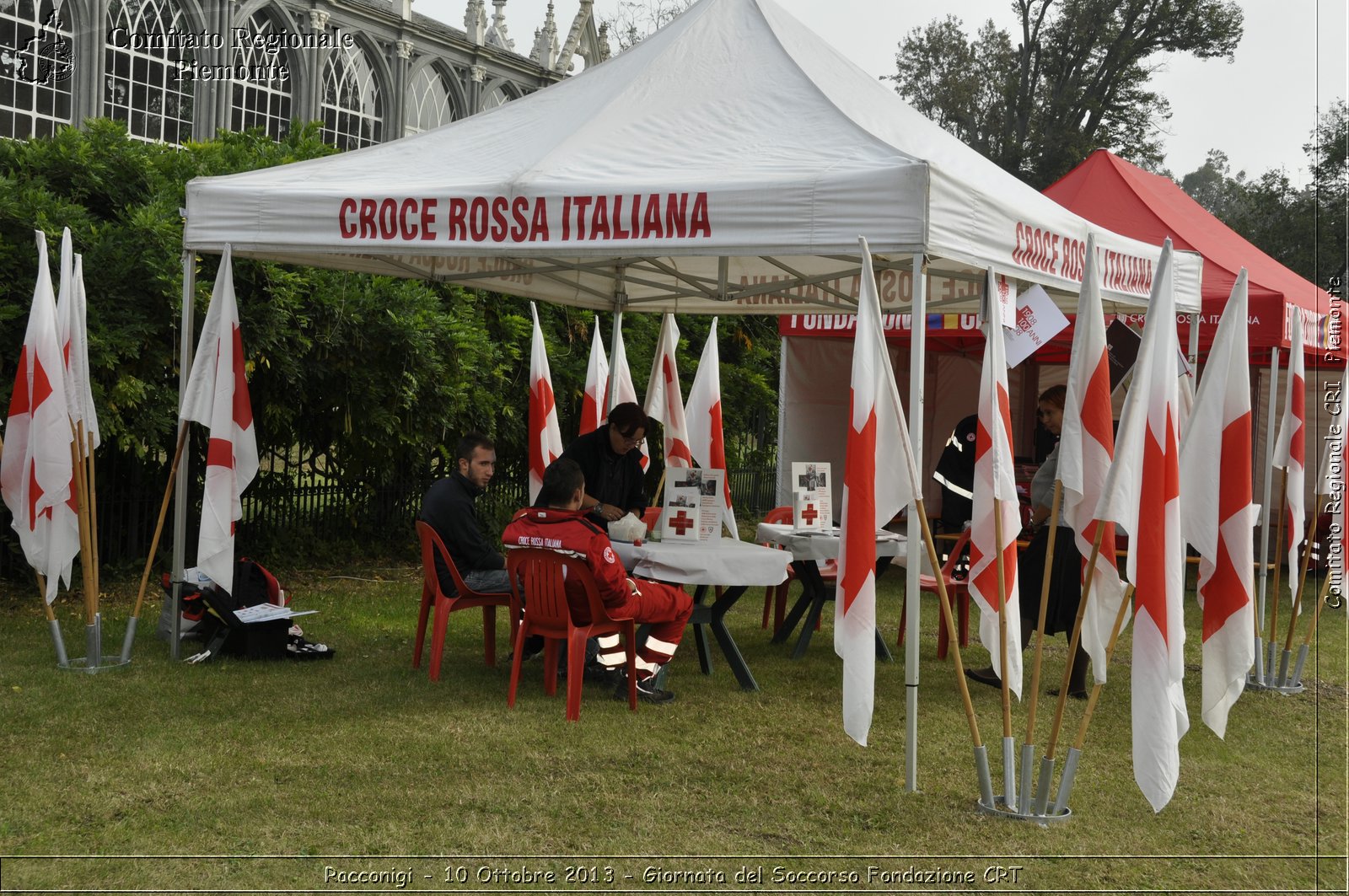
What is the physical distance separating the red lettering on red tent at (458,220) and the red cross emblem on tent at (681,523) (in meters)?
1.81

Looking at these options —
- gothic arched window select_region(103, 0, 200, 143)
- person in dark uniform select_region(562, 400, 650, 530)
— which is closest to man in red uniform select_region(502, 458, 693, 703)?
person in dark uniform select_region(562, 400, 650, 530)

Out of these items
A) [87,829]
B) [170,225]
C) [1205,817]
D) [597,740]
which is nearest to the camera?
[87,829]

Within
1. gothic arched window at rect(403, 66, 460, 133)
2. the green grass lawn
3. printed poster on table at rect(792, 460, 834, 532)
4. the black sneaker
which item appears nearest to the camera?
the green grass lawn

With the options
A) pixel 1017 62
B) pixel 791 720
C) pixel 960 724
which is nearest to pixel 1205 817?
pixel 960 724

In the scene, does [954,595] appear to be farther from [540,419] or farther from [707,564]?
[540,419]

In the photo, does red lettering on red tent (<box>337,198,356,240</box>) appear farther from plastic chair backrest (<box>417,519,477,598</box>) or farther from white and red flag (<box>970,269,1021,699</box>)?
white and red flag (<box>970,269,1021,699</box>)

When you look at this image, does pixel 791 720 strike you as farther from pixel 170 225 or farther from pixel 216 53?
pixel 216 53

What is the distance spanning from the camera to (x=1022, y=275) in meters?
5.80

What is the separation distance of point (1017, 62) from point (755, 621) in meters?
28.2

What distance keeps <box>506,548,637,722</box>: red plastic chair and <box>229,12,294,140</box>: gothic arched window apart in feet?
66.5

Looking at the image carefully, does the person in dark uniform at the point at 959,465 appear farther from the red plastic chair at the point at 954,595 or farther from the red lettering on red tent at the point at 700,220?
the red lettering on red tent at the point at 700,220

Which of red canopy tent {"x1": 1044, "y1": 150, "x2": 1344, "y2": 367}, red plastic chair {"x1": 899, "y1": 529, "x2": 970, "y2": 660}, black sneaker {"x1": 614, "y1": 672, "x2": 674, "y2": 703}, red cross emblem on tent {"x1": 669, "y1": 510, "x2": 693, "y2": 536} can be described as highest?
red canopy tent {"x1": 1044, "y1": 150, "x2": 1344, "y2": 367}

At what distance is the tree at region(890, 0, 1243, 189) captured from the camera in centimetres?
3053

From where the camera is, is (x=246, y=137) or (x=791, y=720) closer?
(x=791, y=720)
